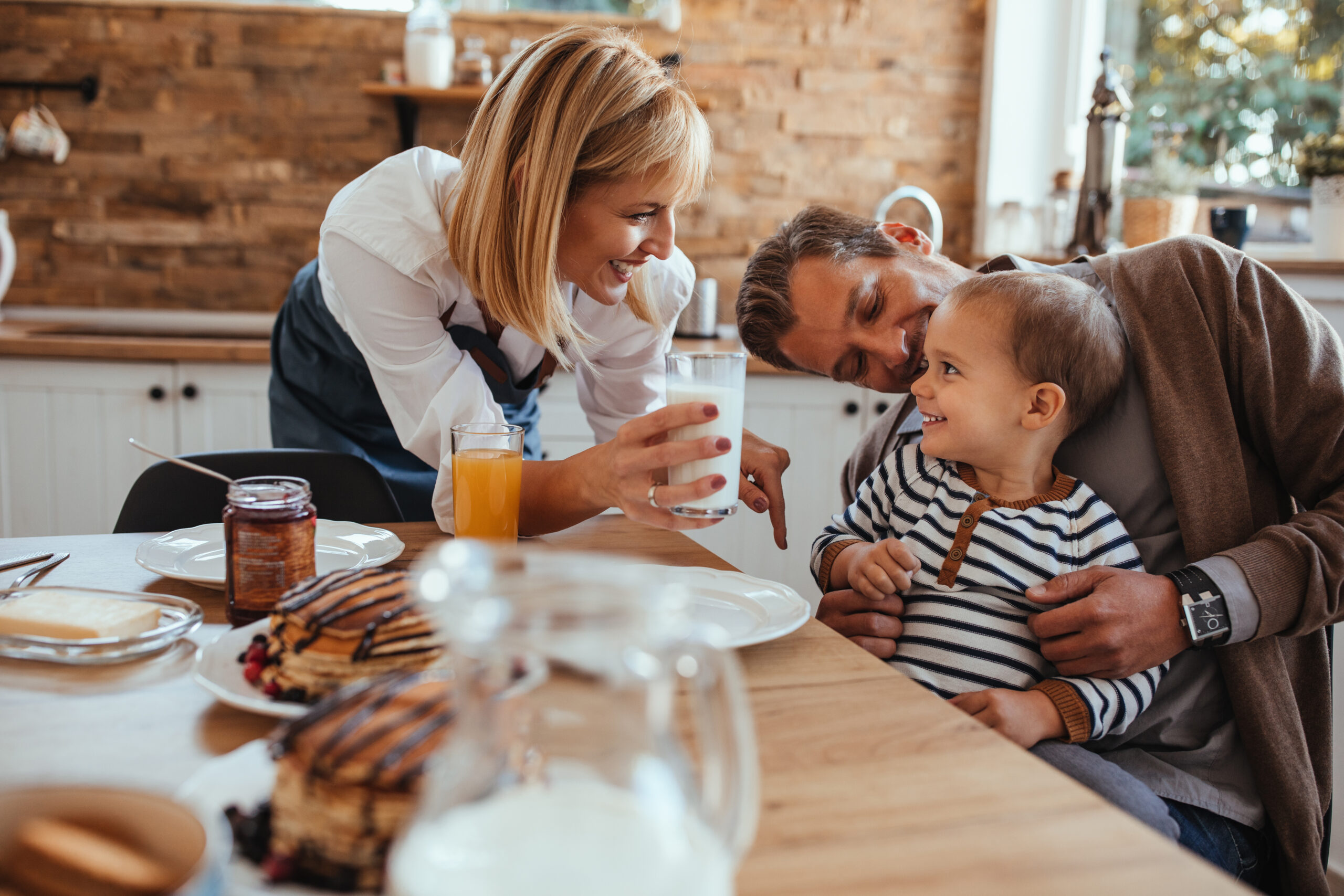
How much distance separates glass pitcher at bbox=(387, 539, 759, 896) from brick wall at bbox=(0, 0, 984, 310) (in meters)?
3.31

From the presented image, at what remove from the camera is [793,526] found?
10.4 feet

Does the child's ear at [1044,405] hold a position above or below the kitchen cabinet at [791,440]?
above

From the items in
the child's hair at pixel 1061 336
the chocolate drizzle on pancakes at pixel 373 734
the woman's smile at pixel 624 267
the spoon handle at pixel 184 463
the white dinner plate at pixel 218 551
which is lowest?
the white dinner plate at pixel 218 551

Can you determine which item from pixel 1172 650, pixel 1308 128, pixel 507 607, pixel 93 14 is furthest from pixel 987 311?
pixel 93 14

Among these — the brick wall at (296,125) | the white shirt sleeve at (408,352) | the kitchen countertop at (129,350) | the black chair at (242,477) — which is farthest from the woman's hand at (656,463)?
the brick wall at (296,125)

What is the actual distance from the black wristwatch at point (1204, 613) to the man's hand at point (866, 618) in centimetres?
33

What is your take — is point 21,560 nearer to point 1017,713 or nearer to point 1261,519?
point 1017,713

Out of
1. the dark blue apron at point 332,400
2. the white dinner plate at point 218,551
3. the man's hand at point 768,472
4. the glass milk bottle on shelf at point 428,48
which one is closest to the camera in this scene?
the white dinner plate at point 218,551

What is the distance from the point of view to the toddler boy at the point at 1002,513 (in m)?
1.22

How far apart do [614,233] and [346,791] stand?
1179mm

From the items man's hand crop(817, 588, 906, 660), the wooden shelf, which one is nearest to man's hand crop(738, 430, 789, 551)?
man's hand crop(817, 588, 906, 660)

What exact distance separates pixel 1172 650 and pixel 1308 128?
2.45 m

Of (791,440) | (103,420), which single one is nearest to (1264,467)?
(791,440)

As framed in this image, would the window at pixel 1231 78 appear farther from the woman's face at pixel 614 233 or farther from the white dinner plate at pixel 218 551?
the white dinner plate at pixel 218 551
